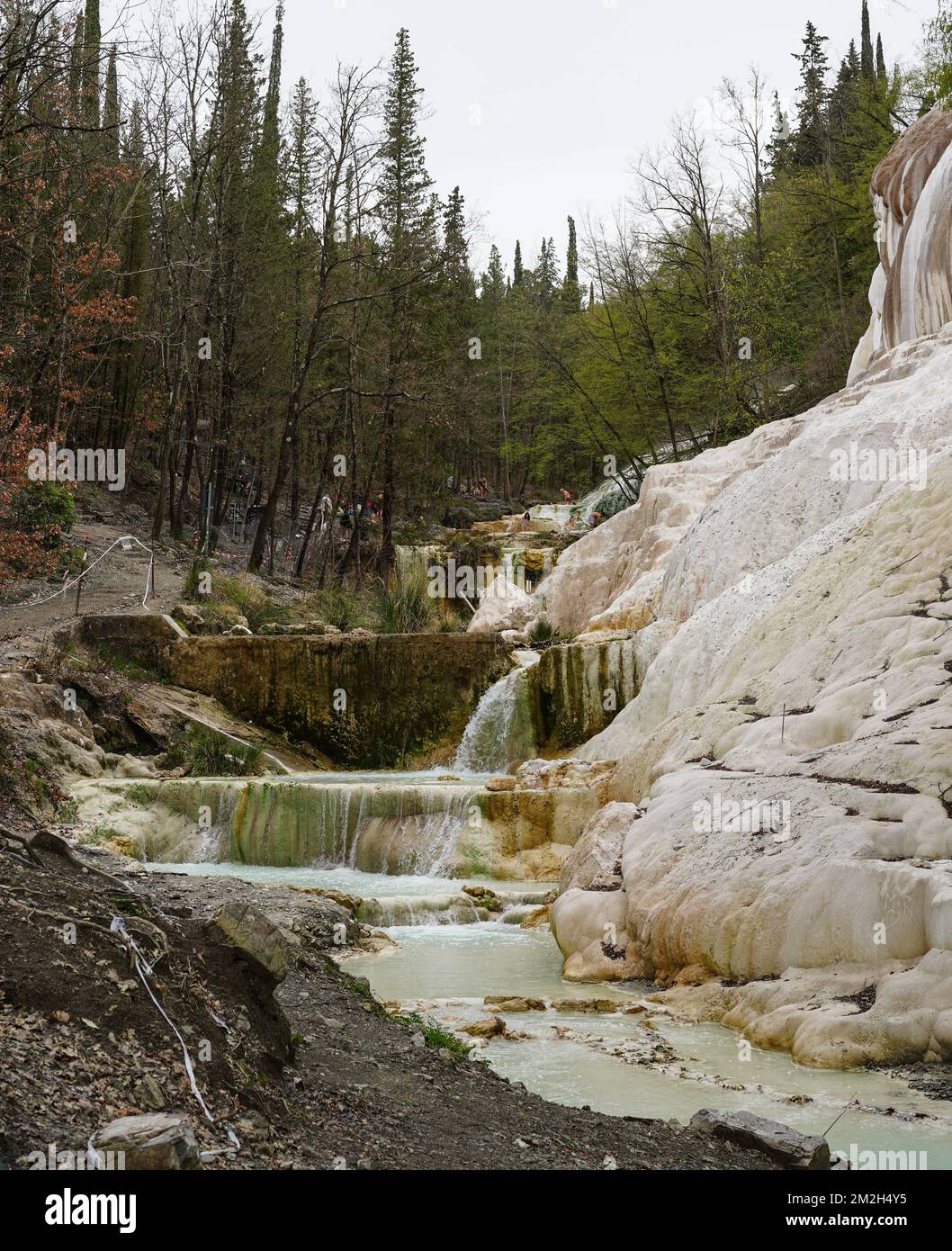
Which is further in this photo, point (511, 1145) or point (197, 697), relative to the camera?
point (197, 697)

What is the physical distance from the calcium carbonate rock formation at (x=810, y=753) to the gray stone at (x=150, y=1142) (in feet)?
13.0

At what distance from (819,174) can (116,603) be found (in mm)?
25609

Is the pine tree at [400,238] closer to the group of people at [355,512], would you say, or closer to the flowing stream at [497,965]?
the group of people at [355,512]

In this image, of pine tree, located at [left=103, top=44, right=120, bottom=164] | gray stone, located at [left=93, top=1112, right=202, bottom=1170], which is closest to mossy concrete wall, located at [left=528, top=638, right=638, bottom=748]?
pine tree, located at [left=103, top=44, right=120, bottom=164]

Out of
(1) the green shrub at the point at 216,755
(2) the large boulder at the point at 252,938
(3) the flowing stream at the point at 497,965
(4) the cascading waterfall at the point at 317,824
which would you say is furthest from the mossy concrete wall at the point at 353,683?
(2) the large boulder at the point at 252,938

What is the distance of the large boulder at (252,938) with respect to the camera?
176 inches

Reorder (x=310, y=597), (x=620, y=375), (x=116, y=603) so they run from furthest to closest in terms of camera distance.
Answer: (x=620, y=375), (x=310, y=597), (x=116, y=603)

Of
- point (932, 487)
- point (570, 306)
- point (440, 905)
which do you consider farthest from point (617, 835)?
point (570, 306)

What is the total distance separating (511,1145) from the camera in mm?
4113

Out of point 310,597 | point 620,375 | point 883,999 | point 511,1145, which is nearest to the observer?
point 511,1145

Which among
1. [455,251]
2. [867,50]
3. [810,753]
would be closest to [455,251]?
[455,251]

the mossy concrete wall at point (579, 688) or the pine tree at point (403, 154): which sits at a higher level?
the pine tree at point (403, 154)

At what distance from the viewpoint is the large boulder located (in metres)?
4.47
